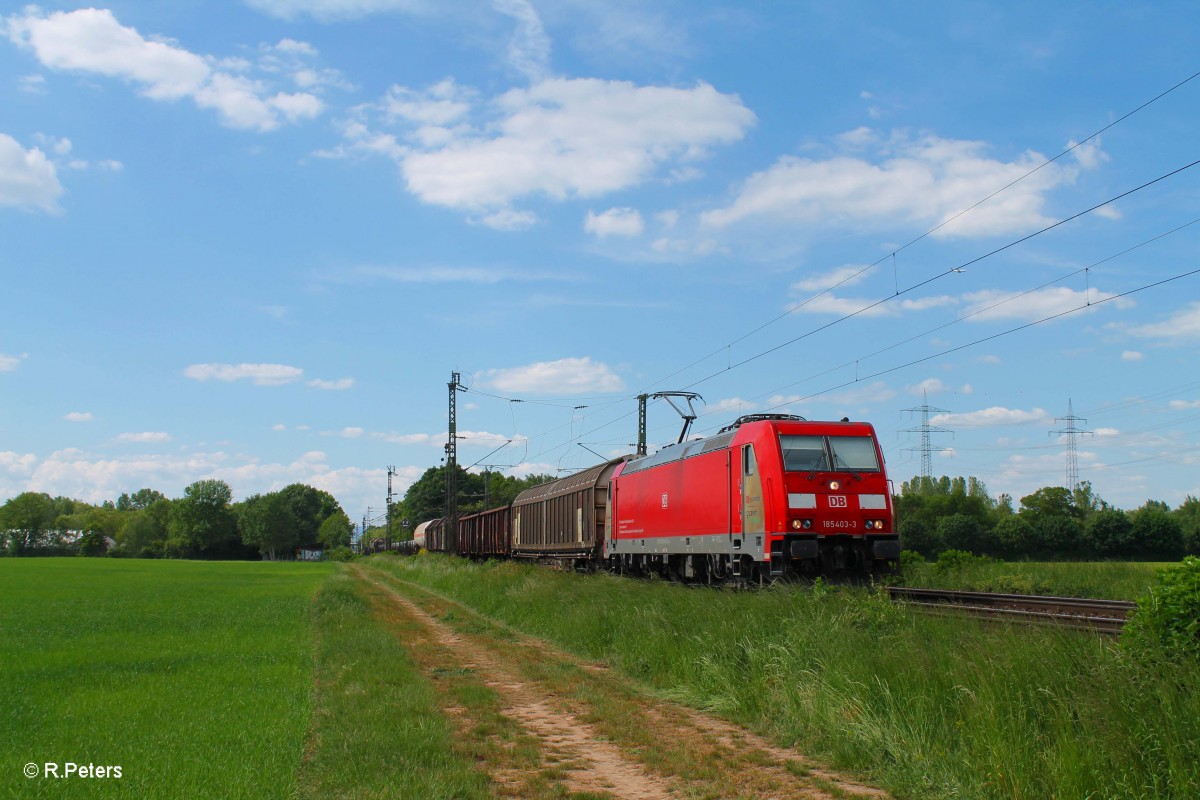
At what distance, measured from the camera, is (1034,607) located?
15.9 meters

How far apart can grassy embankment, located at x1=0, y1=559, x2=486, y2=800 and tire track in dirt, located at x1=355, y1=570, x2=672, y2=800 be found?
91cm

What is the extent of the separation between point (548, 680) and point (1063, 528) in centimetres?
5236

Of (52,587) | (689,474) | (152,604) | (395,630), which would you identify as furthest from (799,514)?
(52,587)

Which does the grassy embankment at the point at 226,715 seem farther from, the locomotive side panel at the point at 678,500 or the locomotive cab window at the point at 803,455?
the locomotive cab window at the point at 803,455

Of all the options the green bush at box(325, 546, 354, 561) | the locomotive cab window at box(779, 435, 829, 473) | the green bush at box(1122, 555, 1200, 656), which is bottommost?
the green bush at box(325, 546, 354, 561)

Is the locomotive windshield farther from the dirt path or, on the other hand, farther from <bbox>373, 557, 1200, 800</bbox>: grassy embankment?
the dirt path

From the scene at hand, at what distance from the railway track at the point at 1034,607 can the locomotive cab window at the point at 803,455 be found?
268 cm

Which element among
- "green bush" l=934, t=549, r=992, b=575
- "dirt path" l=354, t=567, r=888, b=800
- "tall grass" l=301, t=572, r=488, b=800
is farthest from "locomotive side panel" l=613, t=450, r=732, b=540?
"tall grass" l=301, t=572, r=488, b=800

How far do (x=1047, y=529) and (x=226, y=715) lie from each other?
56.4m

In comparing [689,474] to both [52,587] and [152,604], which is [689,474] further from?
[52,587]

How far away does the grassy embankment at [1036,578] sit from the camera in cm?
2011

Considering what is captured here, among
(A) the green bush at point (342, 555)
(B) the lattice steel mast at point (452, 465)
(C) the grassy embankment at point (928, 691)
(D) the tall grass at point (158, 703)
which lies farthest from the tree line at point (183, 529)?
(C) the grassy embankment at point (928, 691)

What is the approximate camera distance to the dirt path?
7387 mm

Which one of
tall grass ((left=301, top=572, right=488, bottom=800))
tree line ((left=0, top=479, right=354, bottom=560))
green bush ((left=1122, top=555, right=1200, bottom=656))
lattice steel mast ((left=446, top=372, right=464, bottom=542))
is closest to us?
green bush ((left=1122, top=555, right=1200, bottom=656))
